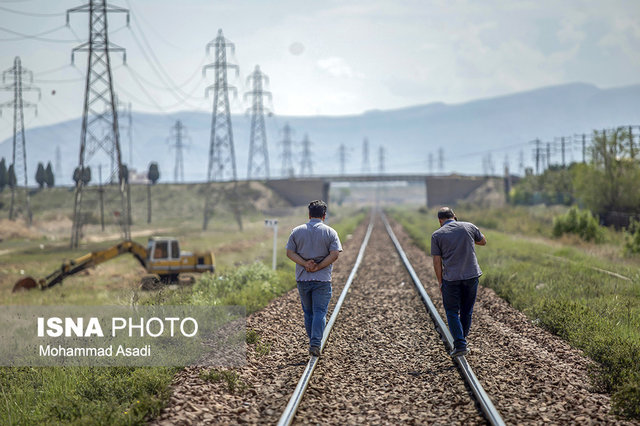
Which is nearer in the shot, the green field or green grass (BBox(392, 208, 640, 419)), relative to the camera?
the green field

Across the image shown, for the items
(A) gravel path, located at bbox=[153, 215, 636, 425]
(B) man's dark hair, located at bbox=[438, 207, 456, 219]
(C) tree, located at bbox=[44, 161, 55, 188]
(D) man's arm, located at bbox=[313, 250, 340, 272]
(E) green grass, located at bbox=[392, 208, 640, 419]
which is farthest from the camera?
(C) tree, located at bbox=[44, 161, 55, 188]

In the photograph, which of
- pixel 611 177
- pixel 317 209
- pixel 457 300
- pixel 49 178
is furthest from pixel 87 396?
pixel 49 178

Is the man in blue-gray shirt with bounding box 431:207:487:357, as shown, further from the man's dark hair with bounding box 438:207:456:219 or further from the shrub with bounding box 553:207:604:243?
the shrub with bounding box 553:207:604:243

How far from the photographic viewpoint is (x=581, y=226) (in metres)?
31.3

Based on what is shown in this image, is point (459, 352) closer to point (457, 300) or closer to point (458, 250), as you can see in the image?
point (457, 300)

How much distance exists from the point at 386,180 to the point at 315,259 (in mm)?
106699

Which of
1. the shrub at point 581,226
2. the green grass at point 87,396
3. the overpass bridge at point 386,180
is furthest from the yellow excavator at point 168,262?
the overpass bridge at point 386,180

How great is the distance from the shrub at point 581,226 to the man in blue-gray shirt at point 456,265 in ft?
80.6

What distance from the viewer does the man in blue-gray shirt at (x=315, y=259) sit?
8.36 meters

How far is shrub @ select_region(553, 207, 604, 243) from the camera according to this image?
99.9 ft

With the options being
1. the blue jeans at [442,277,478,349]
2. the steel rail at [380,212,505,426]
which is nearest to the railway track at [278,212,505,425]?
the steel rail at [380,212,505,426]

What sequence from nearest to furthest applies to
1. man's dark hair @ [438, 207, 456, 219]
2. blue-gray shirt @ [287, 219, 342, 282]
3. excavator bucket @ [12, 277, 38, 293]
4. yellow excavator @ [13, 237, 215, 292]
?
blue-gray shirt @ [287, 219, 342, 282], man's dark hair @ [438, 207, 456, 219], yellow excavator @ [13, 237, 215, 292], excavator bucket @ [12, 277, 38, 293]

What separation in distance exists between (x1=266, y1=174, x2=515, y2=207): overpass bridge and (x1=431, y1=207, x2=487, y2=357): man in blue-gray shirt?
85.8 m

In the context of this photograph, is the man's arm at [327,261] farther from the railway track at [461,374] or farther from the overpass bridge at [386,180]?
the overpass bridge at [386,180]
